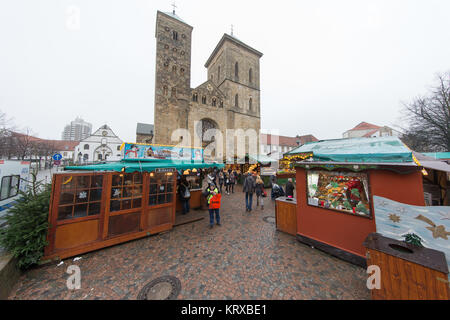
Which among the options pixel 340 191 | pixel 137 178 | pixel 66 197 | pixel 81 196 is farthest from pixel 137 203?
pixel 340 191

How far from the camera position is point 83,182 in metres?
3.96

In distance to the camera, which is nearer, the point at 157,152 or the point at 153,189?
the point at 153,189

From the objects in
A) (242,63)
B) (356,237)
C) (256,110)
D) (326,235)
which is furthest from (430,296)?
(242,63)

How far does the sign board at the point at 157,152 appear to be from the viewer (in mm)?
5195

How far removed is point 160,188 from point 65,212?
236cm

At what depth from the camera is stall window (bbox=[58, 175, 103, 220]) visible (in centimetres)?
370

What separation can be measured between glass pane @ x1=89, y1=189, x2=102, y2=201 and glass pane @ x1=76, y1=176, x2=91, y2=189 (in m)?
0.21

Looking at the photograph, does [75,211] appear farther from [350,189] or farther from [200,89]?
A: [200,89]

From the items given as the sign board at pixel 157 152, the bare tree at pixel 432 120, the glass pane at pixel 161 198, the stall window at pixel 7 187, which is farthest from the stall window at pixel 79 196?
the bare tree at pixel 432 120

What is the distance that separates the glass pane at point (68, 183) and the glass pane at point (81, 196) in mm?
212

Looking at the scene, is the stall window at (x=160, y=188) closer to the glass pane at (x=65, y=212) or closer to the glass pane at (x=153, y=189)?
the glass pane at (x=153, y=189)

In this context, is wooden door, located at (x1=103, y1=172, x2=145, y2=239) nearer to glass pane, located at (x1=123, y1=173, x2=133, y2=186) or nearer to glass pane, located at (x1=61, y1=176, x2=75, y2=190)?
glass pane, located at (x1=123, y1=173, x2=133, y2=186)

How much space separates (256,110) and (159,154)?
23.8m

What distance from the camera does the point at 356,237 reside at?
3.45 meters
